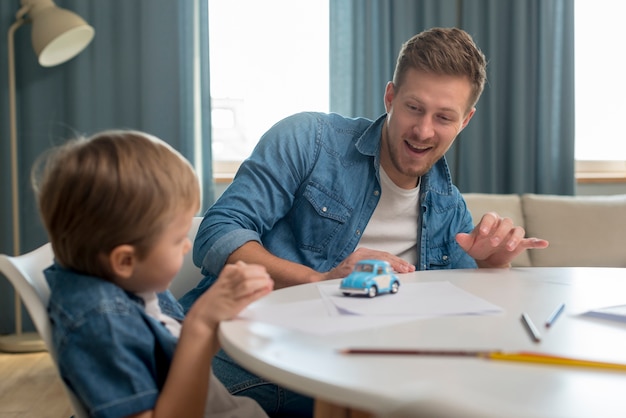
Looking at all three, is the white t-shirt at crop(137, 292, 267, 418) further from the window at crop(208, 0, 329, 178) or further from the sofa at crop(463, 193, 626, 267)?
the window at crop(208, 0, 329, 178)

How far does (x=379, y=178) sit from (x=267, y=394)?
706 millimetres

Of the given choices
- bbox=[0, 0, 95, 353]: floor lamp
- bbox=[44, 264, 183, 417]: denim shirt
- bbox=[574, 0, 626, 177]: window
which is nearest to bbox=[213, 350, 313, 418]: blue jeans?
bbox=[44, 264, 183, 417]: denim shirt

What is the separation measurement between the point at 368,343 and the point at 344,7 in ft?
10.9

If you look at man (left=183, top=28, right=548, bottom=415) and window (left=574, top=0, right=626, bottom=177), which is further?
window (left=574, top=0, right=626, bottom=177)

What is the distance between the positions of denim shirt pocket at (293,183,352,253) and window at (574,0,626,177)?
2.91m

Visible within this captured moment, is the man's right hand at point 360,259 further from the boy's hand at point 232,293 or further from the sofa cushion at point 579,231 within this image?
the sofa cushion at point 579,231

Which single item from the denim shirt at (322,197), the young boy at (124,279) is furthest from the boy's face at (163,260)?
the denim shirt at (322,197)

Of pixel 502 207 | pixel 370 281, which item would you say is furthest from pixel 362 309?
pixel 502 207

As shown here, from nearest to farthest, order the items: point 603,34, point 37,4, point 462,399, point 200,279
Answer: point 462,399, point 200,279, point 37,4, point 603,34

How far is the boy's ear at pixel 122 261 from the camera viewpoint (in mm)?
953

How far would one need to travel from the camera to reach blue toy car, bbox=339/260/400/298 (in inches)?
43.8

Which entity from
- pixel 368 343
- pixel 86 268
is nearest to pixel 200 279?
pixel 86 268

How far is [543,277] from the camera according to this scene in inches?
56.4

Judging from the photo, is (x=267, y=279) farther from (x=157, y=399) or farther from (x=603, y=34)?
(x=603, y=34)
